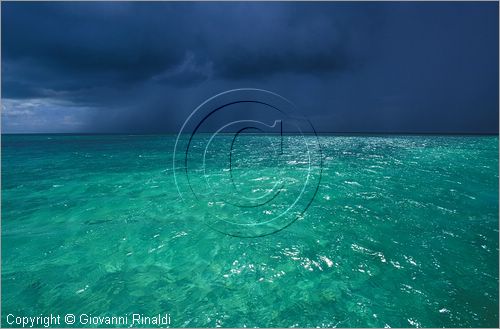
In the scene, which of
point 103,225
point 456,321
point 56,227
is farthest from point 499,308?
point 56,227

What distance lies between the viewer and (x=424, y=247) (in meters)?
9.14

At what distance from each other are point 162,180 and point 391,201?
18307mm

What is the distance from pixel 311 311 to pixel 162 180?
18.8 metres

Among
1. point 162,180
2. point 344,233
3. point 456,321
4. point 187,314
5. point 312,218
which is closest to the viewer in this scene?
point 456,321

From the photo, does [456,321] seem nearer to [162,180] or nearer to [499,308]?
[499,308]

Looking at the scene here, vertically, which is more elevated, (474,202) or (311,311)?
(474,202)

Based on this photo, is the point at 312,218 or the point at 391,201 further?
the point at 391,201

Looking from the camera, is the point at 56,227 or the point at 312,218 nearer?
the point at 56,227

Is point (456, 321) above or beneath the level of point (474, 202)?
beneath

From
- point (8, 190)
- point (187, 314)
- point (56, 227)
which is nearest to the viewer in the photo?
point (187, 314)

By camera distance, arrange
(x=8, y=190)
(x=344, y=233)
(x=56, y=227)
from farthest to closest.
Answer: (x=8, y=190) < (x=56, y=227) < (x=344, y=233)

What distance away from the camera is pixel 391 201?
47.8 feet

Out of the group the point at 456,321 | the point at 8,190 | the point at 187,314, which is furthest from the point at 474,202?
the point at 8,190

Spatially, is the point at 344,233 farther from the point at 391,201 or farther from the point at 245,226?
the point at 391,201
